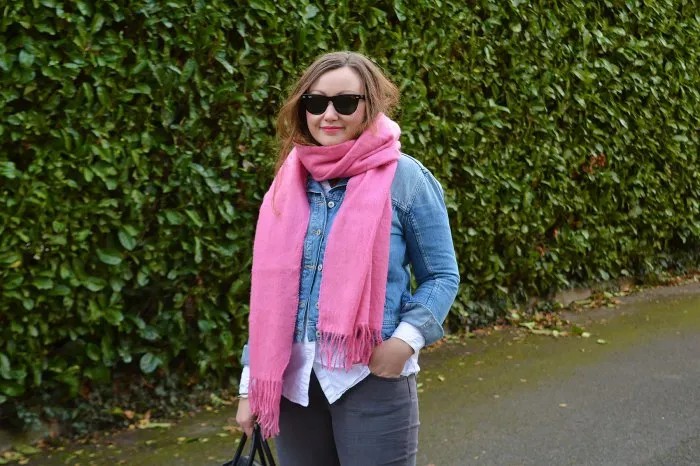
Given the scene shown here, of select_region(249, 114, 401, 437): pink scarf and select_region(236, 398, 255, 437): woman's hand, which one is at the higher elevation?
select_region(249, 114, 401, 437): pink scarf

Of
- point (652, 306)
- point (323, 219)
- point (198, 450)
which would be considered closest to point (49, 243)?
point (198, 450)

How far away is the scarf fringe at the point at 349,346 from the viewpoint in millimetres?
2342

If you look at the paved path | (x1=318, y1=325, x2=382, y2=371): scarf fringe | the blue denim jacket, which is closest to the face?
the blue denim jacket

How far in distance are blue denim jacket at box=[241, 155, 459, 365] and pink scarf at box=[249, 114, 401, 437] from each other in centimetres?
3

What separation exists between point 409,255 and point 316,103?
496 mm

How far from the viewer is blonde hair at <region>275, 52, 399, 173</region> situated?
2.49 metres

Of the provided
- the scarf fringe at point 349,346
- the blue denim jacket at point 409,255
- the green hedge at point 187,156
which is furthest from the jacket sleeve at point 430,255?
the green hedge at point 187,156

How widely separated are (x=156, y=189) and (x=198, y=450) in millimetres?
1368

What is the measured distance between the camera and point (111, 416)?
4.80 meters

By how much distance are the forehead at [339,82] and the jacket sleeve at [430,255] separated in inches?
12.6

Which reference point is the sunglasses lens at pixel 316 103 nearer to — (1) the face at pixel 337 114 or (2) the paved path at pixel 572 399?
(1) the face at pixel 337 114

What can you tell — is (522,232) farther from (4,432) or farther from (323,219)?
(323,219)

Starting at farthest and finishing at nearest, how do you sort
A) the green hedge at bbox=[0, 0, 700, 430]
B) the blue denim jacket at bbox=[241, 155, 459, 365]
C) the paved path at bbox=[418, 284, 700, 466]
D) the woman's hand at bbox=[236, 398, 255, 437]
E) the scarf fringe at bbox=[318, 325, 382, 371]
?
the paved path at bbox=[418, 284, 700, 466] → the green hedge at bbox=[0, 0, 700, 430] → the woman's hand at bbox=[236, 398, 255, 437] → the blue denim jacket at bbox=[241, 155, 459, 365] → the scarf fringe at bbox=[318, 325, 382, 371]

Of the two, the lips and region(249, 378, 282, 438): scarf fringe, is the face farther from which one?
region(249, 378, 282, 438): scarf fringe
